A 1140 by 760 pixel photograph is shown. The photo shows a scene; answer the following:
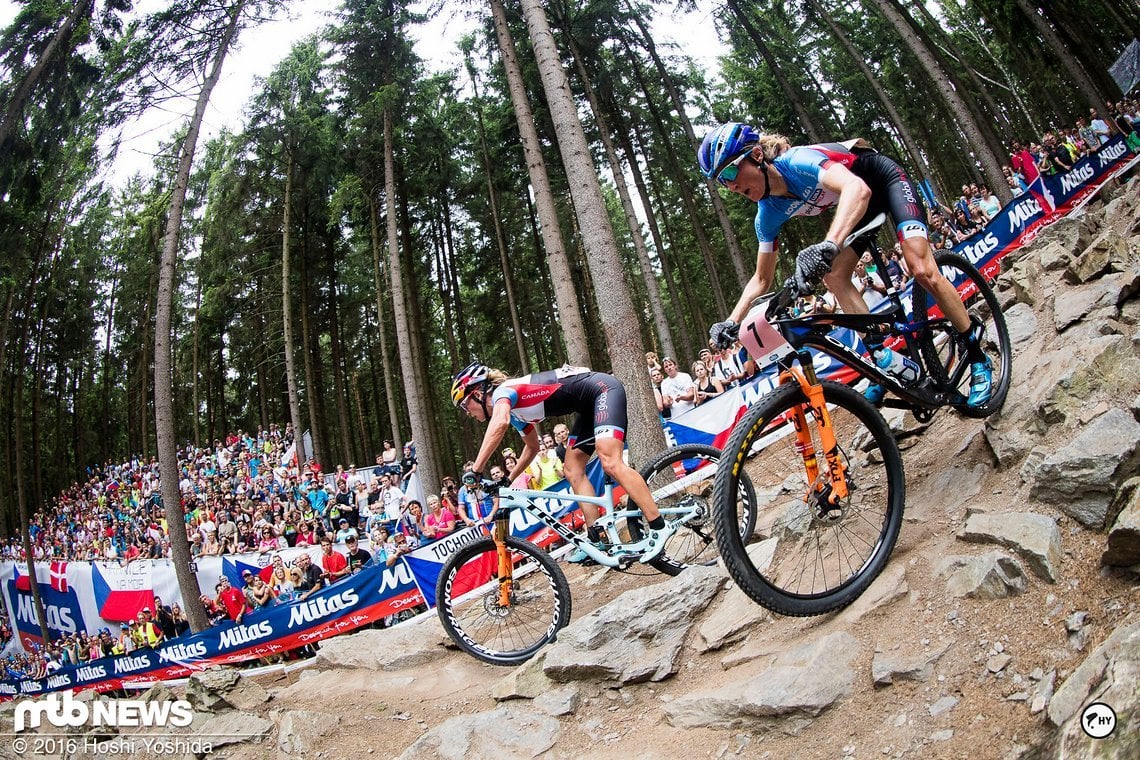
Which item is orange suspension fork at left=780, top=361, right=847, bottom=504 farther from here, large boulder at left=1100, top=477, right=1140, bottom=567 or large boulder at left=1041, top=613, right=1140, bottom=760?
Result: large boulder at left=1041, top=613, right=1140, bottom=760

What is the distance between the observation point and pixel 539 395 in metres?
5.09

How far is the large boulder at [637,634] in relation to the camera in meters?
3.89

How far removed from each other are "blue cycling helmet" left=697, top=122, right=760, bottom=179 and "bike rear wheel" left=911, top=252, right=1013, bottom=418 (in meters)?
1.39

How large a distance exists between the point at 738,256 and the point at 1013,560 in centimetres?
1805

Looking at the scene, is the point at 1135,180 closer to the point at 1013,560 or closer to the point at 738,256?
the point at 1013,560

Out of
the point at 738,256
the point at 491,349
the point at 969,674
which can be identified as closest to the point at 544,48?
the point at 969,674

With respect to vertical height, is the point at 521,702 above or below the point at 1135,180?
below

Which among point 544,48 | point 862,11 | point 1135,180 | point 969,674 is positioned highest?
point 862,11

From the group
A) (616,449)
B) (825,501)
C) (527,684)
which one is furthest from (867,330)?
(527,684)

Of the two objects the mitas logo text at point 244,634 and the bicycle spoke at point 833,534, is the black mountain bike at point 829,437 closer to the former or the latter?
the bicycle spoke at point 833,534

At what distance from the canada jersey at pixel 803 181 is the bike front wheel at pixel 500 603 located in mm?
3061

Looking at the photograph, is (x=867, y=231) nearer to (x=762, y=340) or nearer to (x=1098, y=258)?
(x=762, y=340)

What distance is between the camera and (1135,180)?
859 centimetres

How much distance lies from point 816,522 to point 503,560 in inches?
102
